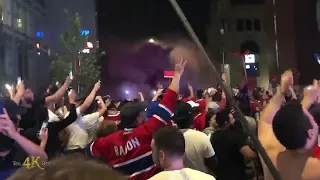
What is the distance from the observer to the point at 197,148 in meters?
4.33

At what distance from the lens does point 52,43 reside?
37.8 m

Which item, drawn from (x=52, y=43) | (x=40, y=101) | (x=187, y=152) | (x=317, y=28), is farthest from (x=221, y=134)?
(x=52, y=43)

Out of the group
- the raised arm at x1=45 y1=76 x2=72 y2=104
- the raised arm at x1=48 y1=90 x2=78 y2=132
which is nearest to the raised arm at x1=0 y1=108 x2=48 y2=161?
the raised arm at x1=48 y1=90 x2=78 y2=132

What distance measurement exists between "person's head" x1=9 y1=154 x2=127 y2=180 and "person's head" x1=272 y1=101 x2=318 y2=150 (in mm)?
1590

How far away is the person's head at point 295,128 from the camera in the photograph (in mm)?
2479

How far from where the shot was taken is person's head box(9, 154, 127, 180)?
0.97 meters

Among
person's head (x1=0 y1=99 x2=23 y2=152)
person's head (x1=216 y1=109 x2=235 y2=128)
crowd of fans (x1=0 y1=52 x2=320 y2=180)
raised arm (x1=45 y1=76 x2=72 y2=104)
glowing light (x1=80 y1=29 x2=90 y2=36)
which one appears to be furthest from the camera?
glowing light (x1=80 y1=29 x2=90 y2=36)

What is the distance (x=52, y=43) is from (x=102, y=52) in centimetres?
652

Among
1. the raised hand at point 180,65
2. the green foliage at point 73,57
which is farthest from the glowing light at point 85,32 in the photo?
the raised hand at point 180,65

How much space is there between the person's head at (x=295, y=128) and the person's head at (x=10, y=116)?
6.16 feet

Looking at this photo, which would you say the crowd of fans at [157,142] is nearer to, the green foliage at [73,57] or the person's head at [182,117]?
the person's head at [182,117]

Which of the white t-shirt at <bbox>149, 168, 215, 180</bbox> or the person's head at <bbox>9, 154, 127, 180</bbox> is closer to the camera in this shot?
the person's head at <bbox>9, 154, 127, 180</bbox>

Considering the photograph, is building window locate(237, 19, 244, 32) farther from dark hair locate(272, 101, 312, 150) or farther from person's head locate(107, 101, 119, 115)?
dark hair locate(272, 101, 312, 150)

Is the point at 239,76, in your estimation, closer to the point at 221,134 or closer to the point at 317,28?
the point at 317,28
